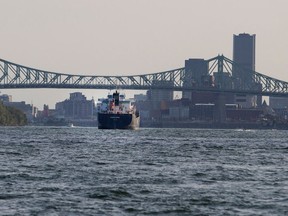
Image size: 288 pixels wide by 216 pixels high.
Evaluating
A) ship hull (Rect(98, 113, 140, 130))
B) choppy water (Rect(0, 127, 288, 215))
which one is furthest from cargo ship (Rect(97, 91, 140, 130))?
choppy water (Rect(0, 127, 288, 215))

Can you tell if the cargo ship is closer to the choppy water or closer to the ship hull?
the ship hull

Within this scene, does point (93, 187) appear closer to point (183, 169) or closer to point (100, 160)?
point (183, 169)

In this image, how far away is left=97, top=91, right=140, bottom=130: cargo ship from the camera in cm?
18300

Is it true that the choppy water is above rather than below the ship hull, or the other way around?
below

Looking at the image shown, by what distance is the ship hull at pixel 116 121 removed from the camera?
18262 centimetres

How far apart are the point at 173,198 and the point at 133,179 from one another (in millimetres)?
7485

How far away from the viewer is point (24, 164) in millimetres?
56312

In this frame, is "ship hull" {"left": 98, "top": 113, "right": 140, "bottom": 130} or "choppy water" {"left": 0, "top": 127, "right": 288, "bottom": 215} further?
"ship hull" {"left": 98, "top": 113, "right": 140, "bottom": 130}

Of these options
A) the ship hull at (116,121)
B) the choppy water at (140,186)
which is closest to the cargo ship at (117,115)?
the ship hull at (116,121)

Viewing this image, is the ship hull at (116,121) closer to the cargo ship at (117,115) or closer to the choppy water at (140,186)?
the cargo ship at (117,115)

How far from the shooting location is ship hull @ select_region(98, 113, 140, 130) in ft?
599

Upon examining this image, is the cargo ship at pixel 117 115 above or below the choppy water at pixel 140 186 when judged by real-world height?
above

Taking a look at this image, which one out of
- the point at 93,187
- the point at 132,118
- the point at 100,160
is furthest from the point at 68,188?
the point at 132,118

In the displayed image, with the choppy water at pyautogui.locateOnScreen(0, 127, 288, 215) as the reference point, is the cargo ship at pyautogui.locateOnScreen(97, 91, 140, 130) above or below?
above
